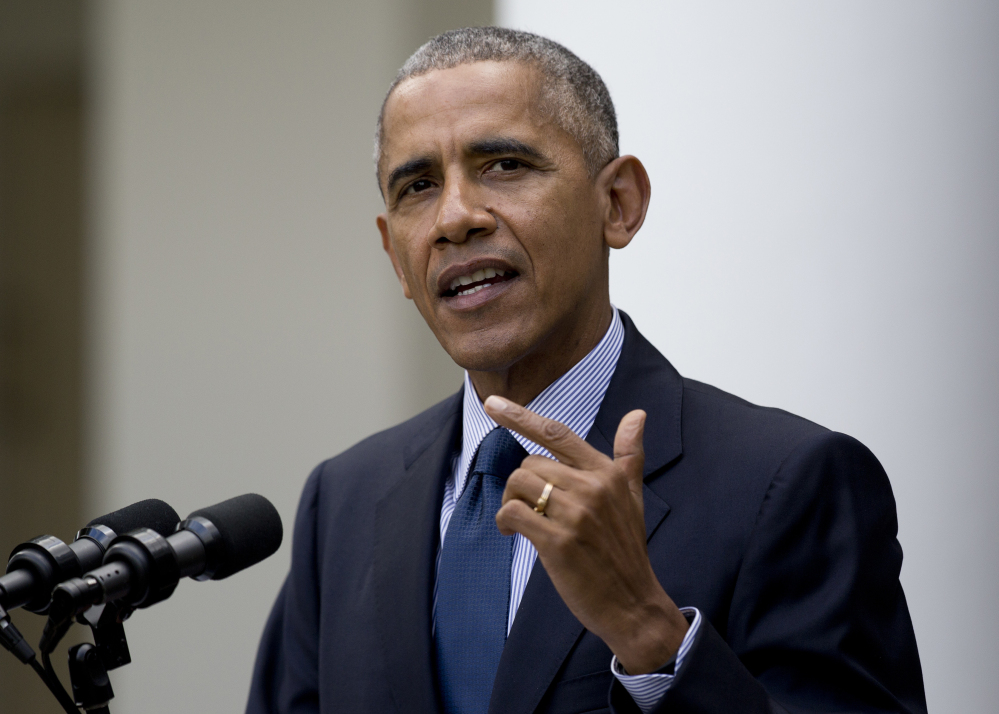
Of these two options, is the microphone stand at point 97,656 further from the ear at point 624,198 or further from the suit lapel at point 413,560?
the ear at point 624,198

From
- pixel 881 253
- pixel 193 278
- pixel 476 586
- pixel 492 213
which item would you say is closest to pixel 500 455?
pixel 476 586

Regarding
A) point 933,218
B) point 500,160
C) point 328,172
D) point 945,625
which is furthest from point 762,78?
point 328,172

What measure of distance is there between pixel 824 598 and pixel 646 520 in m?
0.32

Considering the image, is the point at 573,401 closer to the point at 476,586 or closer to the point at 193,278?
the point at 476,586

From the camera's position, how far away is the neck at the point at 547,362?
1917mm

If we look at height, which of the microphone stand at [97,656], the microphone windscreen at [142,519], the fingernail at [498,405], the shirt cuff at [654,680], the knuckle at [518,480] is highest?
the fingernail at [498,405]

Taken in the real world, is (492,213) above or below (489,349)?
above

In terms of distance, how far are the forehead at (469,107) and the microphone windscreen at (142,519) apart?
82 cm

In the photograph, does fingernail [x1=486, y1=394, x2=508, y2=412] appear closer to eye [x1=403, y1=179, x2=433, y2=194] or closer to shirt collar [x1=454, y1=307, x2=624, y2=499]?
shirt collar [x1=454, y1=307, x2=624, y2=499]

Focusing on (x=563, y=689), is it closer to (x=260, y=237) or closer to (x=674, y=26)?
(x=674, y=26)

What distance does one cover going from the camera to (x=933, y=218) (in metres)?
2.28

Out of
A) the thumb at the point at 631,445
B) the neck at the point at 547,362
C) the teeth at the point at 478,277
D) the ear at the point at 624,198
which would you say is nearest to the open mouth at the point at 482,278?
the teeth at the point at 478,277

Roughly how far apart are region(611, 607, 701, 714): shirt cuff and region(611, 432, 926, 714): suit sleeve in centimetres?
2

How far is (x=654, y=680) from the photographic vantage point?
4.48 ft
